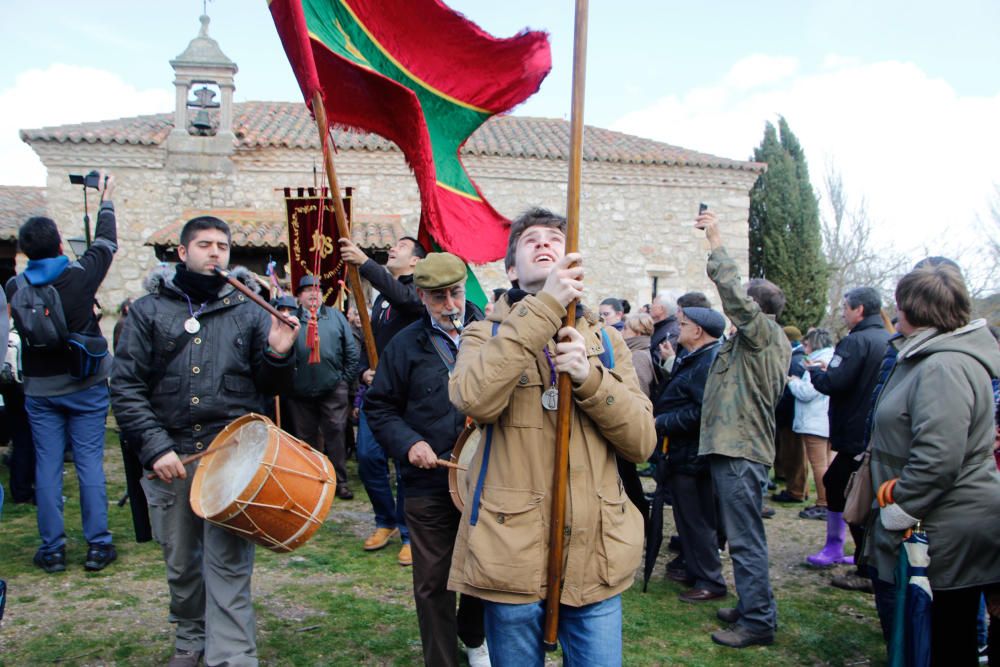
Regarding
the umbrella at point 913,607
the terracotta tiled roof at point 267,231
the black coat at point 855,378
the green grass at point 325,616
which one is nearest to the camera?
the umbrella at point 913,607

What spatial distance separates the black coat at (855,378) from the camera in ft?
17.4

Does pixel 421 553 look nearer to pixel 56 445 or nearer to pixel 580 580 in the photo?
pixel 580 580

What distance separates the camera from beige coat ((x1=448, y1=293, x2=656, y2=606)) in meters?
2.12

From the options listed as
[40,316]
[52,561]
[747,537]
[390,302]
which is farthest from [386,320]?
[52,561]

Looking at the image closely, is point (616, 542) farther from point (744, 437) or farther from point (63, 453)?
point (63, 453)

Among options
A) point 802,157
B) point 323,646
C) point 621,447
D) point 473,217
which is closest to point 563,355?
point 621,447

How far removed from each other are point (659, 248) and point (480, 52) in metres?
13.6

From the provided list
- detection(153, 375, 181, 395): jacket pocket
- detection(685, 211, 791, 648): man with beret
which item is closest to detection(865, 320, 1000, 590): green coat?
detection(685, 211, 791, 648): man with beret

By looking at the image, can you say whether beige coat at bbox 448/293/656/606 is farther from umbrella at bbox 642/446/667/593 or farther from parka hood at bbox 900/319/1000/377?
umbrella at bbox 642/446/667/593

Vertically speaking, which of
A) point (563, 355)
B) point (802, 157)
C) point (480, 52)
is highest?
point (802, 157)

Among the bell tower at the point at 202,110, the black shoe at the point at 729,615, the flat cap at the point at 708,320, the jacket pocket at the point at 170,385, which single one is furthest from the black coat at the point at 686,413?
the bell tower at the point at 202,110

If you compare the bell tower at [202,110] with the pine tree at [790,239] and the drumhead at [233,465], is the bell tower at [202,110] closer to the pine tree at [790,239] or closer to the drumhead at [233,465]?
the drumhead at [233,465]

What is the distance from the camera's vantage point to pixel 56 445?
4.93 m

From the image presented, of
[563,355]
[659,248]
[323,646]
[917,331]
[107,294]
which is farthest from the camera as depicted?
[659,248]
